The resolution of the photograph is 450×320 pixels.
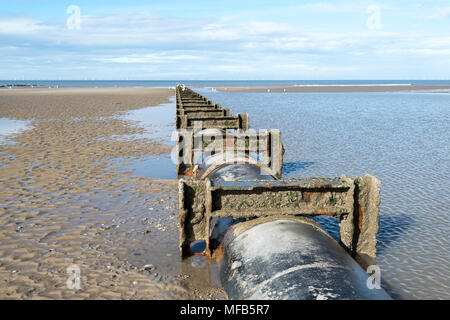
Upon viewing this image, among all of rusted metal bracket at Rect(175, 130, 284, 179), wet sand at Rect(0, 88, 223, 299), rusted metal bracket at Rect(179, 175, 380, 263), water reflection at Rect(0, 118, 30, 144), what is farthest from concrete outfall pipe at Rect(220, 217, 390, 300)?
water reflection at Rect(0, 118, 30, 144)

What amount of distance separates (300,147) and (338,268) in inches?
519

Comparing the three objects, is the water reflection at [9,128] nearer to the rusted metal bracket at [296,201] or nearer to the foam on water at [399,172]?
the foam on water at [399,172]

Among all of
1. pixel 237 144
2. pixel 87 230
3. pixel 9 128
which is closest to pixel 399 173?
pixel 237 144

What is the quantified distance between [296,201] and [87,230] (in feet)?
15.1

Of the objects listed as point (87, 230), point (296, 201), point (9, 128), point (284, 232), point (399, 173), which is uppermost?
point (296, 201)

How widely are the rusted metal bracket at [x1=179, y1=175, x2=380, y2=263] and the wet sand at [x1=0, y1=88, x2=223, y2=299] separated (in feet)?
4.14

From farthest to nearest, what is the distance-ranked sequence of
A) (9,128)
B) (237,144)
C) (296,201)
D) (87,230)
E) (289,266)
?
1. (9,128)
2. (237,144)
3. (87,230)
4. (296,201)
5. (289,266)

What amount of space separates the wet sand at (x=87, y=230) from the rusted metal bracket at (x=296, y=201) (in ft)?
4.14

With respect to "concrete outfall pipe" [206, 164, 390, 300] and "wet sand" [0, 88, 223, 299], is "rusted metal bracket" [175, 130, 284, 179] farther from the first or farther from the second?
"concrete outfall pipe" [206, 164, 390, 300]

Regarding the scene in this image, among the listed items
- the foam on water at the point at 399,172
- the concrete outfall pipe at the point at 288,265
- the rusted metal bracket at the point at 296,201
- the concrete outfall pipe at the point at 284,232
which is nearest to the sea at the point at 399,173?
the foam on water at the point at 399,172

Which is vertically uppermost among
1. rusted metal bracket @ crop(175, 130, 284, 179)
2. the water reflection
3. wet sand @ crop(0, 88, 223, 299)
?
rusted metal bracket @ crop(175, 130, 284, 179)

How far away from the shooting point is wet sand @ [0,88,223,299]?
208 inches

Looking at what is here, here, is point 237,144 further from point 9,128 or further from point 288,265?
point 9,128

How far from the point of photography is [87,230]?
7375mm
